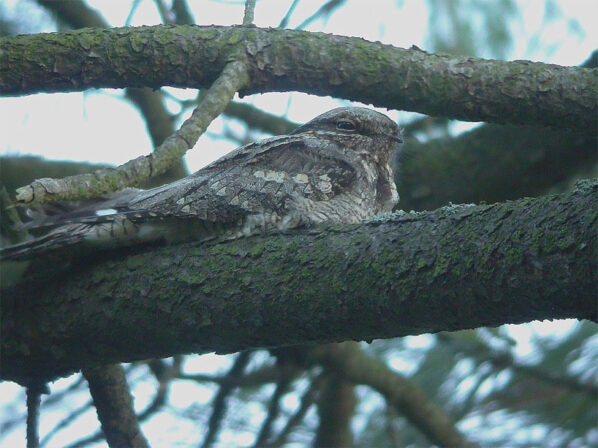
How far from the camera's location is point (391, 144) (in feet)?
11.0

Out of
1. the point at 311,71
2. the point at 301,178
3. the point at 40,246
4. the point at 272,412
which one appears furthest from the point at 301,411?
the point at 40,246

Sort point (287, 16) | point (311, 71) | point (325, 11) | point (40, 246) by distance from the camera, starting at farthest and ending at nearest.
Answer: point (325, 11)
point (287, 16)
point (311, 71)
point (40, 246)

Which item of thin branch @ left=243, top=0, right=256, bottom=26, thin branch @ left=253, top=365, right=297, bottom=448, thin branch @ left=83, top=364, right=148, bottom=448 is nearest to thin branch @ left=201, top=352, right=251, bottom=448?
thin branch @ left=253, top=365, right=297, bottom=448

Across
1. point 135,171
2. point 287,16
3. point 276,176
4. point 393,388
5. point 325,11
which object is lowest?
point 135,171

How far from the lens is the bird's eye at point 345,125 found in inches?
128

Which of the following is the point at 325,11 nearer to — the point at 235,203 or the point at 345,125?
the point at 345,125

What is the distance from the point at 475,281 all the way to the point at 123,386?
1.59 m

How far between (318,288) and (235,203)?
0.63 m

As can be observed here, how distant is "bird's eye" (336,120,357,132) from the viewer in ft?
10.7

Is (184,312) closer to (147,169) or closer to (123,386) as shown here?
(147,169)

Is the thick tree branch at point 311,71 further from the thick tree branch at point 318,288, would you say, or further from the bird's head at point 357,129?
Result: the thick tree branch at point 318,288

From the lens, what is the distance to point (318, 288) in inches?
80.4

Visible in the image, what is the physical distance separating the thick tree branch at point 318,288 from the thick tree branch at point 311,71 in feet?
2.46

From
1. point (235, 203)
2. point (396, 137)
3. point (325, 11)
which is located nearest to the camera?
point (235, 203)
